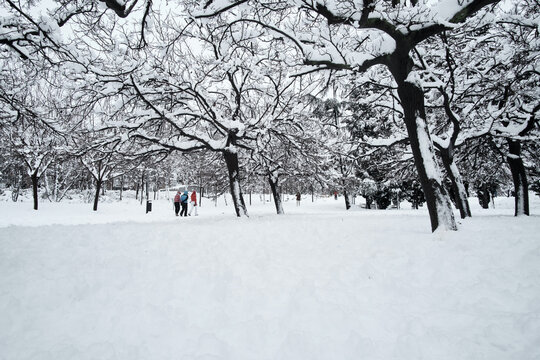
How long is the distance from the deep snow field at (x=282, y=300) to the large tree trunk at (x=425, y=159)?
506 millimetres

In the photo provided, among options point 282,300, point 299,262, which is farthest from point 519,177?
point 282,300

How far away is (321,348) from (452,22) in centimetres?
612

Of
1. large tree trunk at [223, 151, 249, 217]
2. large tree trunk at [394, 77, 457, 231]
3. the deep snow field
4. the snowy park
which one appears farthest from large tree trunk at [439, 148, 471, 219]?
large tree trunk at [223, 151, 249, 217]

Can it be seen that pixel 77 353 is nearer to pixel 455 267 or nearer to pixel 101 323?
pixel 101 323

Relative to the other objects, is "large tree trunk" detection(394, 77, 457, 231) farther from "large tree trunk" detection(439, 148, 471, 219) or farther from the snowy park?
"large tree trunk" detection(439, 148, 471, 219)

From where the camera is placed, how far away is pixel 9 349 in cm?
219

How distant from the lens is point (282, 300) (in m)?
2.90

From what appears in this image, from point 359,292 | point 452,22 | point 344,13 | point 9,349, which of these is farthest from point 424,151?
point 9,349

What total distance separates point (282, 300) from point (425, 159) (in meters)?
4.41

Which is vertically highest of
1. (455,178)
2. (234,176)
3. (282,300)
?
(234,176)

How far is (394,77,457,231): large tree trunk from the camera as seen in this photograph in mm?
5160

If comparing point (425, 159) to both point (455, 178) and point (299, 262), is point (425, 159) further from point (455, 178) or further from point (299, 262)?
point (455, 178)

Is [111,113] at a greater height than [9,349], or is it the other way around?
[111,113]

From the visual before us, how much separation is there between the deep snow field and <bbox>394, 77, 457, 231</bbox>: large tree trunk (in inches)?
19.9
